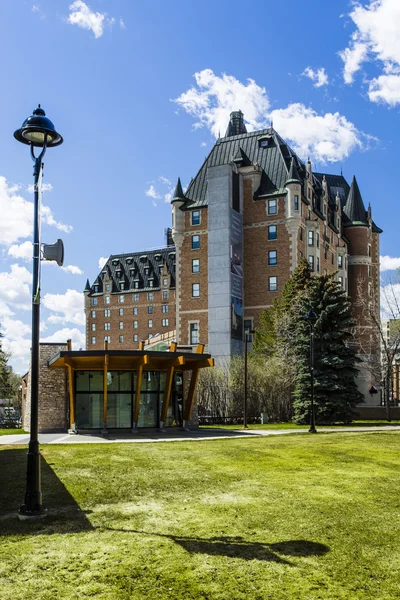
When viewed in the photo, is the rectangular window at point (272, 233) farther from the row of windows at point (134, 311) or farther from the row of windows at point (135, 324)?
the row of windows at point (135, 324)

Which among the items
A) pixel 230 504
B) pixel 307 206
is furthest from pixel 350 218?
pixel 230 504

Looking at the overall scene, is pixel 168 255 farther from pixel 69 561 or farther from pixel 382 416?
pixel 69 561

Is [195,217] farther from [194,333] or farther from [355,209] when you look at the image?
[355,209]

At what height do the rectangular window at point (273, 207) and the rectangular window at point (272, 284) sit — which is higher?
the rectangular window at point (273, 207)

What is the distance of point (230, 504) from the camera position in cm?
1122

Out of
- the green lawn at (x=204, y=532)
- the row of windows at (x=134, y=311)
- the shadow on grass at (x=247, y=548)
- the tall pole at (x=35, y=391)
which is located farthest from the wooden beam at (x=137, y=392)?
the row of windows at (x=134, y=311)

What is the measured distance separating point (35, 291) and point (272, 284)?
2132 inches

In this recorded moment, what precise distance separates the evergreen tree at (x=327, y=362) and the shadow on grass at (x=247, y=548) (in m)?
31.4

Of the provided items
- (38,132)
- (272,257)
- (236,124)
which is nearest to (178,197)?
(272,257)

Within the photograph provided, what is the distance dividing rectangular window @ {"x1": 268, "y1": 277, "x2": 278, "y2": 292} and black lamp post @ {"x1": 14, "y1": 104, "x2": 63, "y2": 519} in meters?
53.5

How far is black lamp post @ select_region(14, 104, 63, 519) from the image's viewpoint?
33.0 ft

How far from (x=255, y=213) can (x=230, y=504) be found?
Answer: 55608 mm

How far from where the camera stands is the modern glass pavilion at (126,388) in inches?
1178

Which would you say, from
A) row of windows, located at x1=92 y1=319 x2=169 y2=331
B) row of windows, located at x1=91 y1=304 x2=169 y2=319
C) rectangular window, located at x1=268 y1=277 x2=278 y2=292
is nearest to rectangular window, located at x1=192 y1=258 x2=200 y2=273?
rectangular window, located at x1=268 y1=277 x2=278 y2=292
